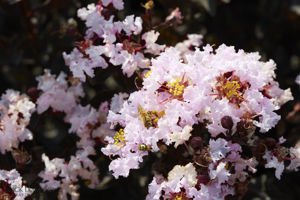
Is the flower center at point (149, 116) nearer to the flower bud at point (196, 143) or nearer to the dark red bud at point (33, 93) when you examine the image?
the flower bud at point (196, 143)

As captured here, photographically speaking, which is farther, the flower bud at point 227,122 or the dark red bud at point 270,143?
the dark red bud at point 270,143

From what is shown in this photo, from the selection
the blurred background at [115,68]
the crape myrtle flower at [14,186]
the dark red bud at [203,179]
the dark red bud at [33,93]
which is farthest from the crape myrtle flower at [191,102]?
the dark red bud at [33,93]

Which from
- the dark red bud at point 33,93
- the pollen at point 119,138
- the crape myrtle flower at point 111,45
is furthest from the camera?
the dark red bud at point 33,93

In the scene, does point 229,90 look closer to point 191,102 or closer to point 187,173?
point 191,102

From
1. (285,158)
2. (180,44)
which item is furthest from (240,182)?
(180,44)

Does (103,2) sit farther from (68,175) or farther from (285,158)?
(285,158)
